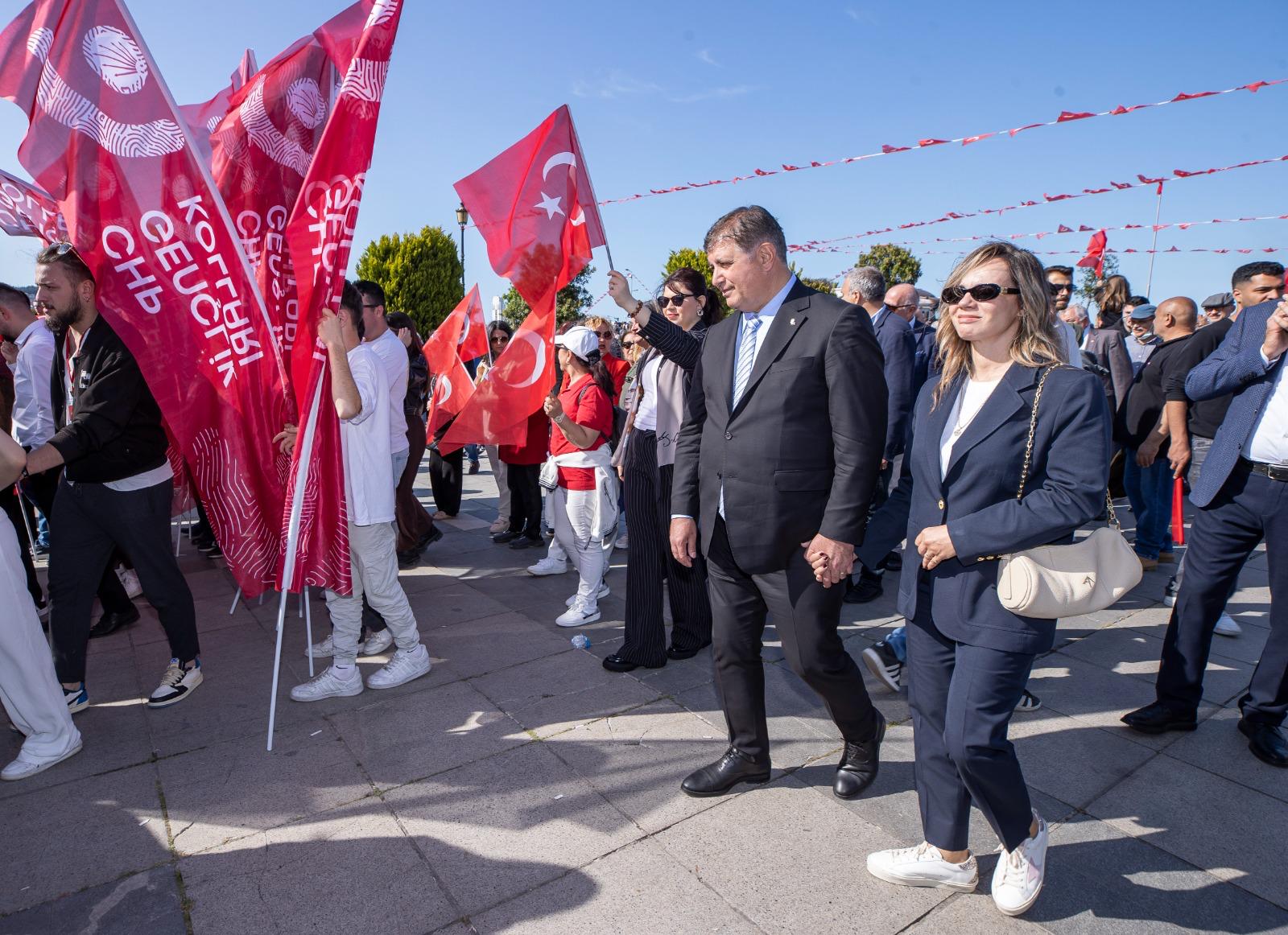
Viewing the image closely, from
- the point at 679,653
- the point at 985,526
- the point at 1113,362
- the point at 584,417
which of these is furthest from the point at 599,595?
the point at 1113,362

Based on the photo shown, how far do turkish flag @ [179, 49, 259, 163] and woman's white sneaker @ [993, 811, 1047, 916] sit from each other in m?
5.79

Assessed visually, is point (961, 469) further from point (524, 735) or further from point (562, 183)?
point (562, 183)

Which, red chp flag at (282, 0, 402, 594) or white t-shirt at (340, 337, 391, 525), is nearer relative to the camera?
red chp flag at (282, 0, 402, 594)

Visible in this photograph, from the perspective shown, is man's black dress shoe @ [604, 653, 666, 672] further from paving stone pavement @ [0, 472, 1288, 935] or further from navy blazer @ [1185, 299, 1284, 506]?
navy blazer @ [1185, 299, 1284, 506]

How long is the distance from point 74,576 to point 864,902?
364 centimetres

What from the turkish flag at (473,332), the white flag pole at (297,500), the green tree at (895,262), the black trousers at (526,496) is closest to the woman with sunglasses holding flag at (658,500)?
the white flag pole at (297,500)

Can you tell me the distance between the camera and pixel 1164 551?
596cm

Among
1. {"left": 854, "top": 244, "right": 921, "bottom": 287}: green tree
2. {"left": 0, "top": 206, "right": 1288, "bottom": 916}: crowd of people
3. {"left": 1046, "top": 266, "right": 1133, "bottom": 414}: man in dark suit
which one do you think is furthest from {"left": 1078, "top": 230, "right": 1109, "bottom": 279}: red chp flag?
{"left": 854, "top": 244, "right": 921, "bottom": 287}: green tree

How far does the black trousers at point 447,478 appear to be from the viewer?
7719mm

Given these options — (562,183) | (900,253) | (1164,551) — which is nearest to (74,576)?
(562,183)

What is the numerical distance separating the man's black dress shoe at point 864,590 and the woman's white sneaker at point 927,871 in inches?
108

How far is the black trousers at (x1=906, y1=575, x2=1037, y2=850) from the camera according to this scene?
205 cm

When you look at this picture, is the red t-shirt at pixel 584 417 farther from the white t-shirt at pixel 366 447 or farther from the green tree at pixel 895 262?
the green tree at pixel 895 262

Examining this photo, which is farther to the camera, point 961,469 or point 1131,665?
point 1131,665
